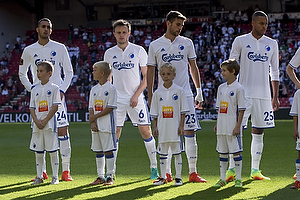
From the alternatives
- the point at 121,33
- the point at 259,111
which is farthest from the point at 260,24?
the point at 121,33

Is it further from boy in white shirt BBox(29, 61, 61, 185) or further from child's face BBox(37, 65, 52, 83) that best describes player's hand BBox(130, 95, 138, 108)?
child's face BBox(37, 65, 52, 83)

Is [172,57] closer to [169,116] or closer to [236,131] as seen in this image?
[169,116]

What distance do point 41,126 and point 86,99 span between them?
2336 cm

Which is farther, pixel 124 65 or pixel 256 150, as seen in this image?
pixel 124 65

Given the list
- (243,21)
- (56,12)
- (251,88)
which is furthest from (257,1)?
(251,88)

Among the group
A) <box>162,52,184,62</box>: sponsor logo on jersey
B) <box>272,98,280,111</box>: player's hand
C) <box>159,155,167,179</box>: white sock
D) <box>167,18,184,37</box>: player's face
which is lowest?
<box>159,155,167,179</box>: white sock

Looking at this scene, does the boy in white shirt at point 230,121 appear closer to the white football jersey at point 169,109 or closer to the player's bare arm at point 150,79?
the white football jersey at point 169,109

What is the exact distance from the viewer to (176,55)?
22.3ft

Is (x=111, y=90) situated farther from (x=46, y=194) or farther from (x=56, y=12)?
(x=56, y=12)

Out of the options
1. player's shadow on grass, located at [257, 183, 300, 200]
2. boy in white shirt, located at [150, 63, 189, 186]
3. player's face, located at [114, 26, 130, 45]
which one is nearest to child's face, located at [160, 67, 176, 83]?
boy in white shirt, located at [150, 63, 189, 186]

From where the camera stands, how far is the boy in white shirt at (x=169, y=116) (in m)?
6.38

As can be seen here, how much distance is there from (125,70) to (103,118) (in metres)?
1.03

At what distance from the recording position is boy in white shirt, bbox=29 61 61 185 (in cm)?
673

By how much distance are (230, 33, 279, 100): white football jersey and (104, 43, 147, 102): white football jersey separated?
150 centimetres
